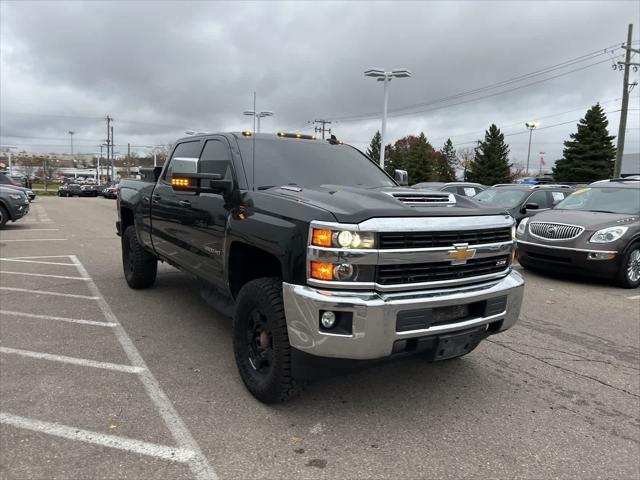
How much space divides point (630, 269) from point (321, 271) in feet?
22.6

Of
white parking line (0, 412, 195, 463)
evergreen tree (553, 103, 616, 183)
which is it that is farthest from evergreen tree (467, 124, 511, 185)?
white parking line (0, 412, 195, 463)

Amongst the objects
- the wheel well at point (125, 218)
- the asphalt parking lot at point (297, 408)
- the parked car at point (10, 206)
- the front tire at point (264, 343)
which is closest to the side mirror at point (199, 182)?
the front tire at point (264, 343)

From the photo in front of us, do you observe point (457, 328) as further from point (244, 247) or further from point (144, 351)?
point (144, 351)

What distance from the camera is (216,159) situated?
4.52 m

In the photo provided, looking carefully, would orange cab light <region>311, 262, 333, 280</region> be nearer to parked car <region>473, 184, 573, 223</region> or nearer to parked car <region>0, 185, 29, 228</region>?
parked car <region>473, 184, 573, 223</region>

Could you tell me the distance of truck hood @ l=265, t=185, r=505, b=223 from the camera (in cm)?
293

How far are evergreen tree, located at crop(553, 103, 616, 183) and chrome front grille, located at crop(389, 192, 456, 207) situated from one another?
46.7m

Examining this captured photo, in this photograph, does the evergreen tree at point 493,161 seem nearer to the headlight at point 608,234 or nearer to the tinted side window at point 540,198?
the tinted side window at point 540,198

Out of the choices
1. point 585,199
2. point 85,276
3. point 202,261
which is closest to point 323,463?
point 202,261

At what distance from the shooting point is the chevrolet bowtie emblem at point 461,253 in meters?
3.12

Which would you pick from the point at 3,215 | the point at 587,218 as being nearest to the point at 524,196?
the point at 587,218

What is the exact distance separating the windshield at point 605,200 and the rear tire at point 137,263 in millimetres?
7235

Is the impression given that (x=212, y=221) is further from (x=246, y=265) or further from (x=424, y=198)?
(x=424, y=198)

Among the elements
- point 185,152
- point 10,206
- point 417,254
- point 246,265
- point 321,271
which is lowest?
point 10,206
